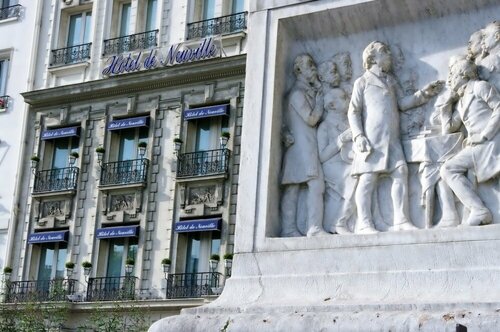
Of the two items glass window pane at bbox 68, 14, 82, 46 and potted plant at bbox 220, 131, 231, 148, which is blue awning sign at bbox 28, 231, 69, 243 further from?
glass window pane at bbox 68, 14, 82, 46

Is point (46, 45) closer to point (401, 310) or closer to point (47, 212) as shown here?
point (47, 212)

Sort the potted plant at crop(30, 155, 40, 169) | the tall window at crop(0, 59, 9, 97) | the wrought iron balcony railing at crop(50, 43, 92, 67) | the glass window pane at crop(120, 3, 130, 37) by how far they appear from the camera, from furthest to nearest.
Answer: the tall window at crop(0, 59, 9, 97)
the wrought iron balcony railing at crop(50, 43, 92, 67)
the glass window pane at crop(120, 3, 130, 37)
the potted plant at crop(30, 155, 40, 169)

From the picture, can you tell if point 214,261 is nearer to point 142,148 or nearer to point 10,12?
point 142,148

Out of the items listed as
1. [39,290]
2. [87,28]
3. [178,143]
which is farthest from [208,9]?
[39,290]

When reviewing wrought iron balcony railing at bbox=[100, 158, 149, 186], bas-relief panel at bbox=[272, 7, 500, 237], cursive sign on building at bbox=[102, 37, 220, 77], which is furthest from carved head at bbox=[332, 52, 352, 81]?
wrought iron balcony railing at bbox=[100, 158, 149, 186]

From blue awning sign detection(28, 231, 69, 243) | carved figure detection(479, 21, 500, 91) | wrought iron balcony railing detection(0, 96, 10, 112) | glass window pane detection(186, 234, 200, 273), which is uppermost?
wrought iron balcony railing detection(0, 96, 10, 112)

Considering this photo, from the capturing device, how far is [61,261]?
32938mm

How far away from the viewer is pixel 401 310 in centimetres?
759

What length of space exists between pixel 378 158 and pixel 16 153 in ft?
90.8

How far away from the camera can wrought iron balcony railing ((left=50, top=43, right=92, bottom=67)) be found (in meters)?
34.7

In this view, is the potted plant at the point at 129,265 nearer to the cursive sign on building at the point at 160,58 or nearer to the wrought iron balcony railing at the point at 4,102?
the cursive sign on building at the point at 160,58

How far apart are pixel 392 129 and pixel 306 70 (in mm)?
1039

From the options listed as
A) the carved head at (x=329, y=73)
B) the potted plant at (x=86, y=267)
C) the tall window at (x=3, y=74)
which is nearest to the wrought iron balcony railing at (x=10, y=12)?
the tall window at (x=3, y=74)

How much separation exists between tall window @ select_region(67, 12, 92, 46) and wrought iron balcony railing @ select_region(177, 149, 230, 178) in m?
6.52
